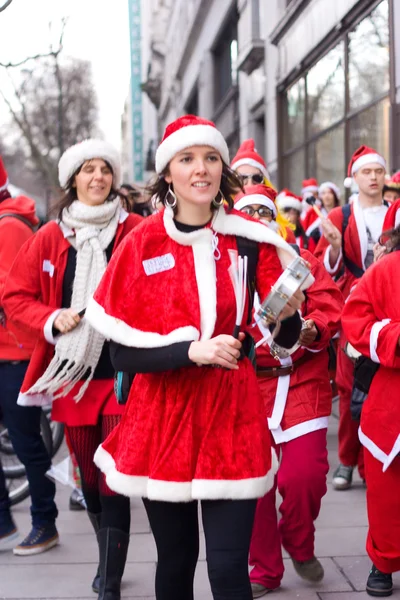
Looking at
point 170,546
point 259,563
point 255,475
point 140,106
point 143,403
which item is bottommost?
point 259,563

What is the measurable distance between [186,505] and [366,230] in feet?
12.1

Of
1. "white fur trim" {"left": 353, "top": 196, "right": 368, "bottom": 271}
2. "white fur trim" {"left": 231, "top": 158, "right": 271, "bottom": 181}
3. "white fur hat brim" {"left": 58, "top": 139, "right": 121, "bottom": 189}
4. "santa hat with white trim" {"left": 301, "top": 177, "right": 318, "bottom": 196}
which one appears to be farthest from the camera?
"santa hat with white trim" {"left": 301, "top": 177, "right": 318, "bottom": 196}

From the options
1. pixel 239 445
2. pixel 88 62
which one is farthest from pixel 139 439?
pixel 88 62

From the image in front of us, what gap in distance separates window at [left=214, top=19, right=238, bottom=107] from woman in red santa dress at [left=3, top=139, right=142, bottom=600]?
54.4 ft

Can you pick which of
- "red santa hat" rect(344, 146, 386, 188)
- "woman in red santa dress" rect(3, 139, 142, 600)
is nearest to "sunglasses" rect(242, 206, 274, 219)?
"woman in red santa dress" rect(3, 139, 142, 600)

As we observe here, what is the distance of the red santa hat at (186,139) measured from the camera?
3.22 metres

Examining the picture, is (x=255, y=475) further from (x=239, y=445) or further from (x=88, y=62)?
(x=88, y=62)

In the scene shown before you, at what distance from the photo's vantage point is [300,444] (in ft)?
14.1

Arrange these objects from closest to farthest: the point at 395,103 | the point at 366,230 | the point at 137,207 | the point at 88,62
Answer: the point at 366,230, the point at 137,207, the point at 395,103, the point at 88,62

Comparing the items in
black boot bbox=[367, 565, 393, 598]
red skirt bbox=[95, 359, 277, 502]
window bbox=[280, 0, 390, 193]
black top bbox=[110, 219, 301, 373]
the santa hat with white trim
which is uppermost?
window bbox=[280, 0, 390, 193]

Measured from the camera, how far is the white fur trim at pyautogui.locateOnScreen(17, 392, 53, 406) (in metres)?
4.69

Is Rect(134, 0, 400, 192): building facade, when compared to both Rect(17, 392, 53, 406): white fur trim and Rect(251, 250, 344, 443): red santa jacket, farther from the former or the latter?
Rect(17, 392, 53, 406): white fur trim

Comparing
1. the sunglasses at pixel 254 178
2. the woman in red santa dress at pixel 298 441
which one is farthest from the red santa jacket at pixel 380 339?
the sunglasses at pixel 254 178

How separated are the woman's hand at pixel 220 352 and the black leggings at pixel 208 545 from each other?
1.63 feet
